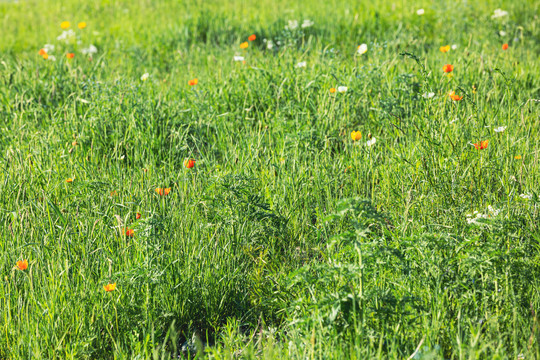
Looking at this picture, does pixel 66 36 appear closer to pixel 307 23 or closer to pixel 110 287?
pixel 307 23

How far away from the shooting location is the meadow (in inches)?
74.4

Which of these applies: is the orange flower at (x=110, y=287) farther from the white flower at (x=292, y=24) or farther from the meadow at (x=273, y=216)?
the white flower at (x=292, y=24)

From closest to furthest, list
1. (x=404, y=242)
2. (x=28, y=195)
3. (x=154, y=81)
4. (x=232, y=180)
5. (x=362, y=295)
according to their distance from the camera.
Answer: (x=362, y=295)
(x=404, y=242)
(x=232, y=180)
(x=28, y=195)
(x=154, y=81)

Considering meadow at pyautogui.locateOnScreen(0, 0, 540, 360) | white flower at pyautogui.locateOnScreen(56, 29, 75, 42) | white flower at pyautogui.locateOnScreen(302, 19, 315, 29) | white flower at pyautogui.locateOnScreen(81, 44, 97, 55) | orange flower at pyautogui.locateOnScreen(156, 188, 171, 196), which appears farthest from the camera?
white flower at pyautogui.locateOnScreen(56, 29, 75, 42)

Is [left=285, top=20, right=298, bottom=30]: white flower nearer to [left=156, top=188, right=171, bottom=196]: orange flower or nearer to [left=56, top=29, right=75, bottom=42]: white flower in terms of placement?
[left=56, top=29, right=75, bottom=42]: white flower

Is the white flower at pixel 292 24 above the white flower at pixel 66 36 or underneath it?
above

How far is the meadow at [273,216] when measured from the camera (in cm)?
189

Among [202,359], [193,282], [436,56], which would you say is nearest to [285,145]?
[193,282]

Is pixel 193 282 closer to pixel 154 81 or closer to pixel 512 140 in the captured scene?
pixel 512 140

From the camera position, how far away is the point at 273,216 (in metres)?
2.45

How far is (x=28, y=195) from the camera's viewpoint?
9.19 ft

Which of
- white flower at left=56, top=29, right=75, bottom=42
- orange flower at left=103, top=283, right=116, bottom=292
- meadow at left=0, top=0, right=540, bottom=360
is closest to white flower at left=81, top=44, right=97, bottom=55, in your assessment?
white flower at left=56, top=29, right=75, bottom=42

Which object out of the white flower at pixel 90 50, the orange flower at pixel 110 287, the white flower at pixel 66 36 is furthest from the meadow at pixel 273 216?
the white flower at pixel 66 36

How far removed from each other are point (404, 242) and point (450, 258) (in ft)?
0.61
